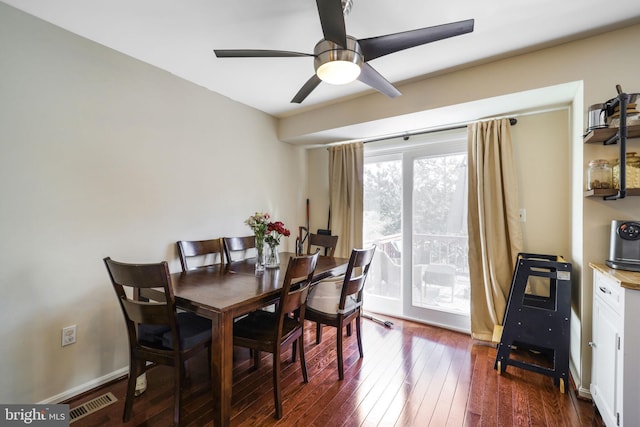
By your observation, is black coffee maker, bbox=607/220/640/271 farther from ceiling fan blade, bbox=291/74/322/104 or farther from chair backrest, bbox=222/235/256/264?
chair backrest, bbox=222/235/256/264

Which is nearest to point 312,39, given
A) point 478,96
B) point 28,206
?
point 478,96

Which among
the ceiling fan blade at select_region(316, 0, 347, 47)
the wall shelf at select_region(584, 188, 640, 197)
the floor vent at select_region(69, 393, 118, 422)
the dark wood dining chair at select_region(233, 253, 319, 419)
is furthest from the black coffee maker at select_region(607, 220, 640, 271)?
the floor vent at select_region(69, 393, 118, 422)

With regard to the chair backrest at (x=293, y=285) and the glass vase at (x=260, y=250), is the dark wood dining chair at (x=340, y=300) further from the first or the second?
the glass vase at (x=260, y=250)

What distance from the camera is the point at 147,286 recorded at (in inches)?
54.9

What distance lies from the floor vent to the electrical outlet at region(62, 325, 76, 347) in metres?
0.41

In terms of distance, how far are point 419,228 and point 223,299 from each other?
237 cm

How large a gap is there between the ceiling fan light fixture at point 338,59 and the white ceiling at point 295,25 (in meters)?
A: 0.32

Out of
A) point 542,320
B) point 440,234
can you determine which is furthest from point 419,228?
point 542,320

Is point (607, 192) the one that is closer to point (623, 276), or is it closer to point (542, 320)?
point (623, 276)

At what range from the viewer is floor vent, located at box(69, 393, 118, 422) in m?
1.69

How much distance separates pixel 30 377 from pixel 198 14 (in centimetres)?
249

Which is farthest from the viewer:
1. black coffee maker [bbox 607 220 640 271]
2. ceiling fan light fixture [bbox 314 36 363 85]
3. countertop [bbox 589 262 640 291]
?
black coffee maker [bbox 607 220 640 271]

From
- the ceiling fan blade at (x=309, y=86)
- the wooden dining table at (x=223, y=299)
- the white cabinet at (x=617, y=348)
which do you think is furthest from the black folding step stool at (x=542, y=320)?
the ceiling fan blade at (x=309, y=86)

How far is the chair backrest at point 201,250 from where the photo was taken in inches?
93.9
